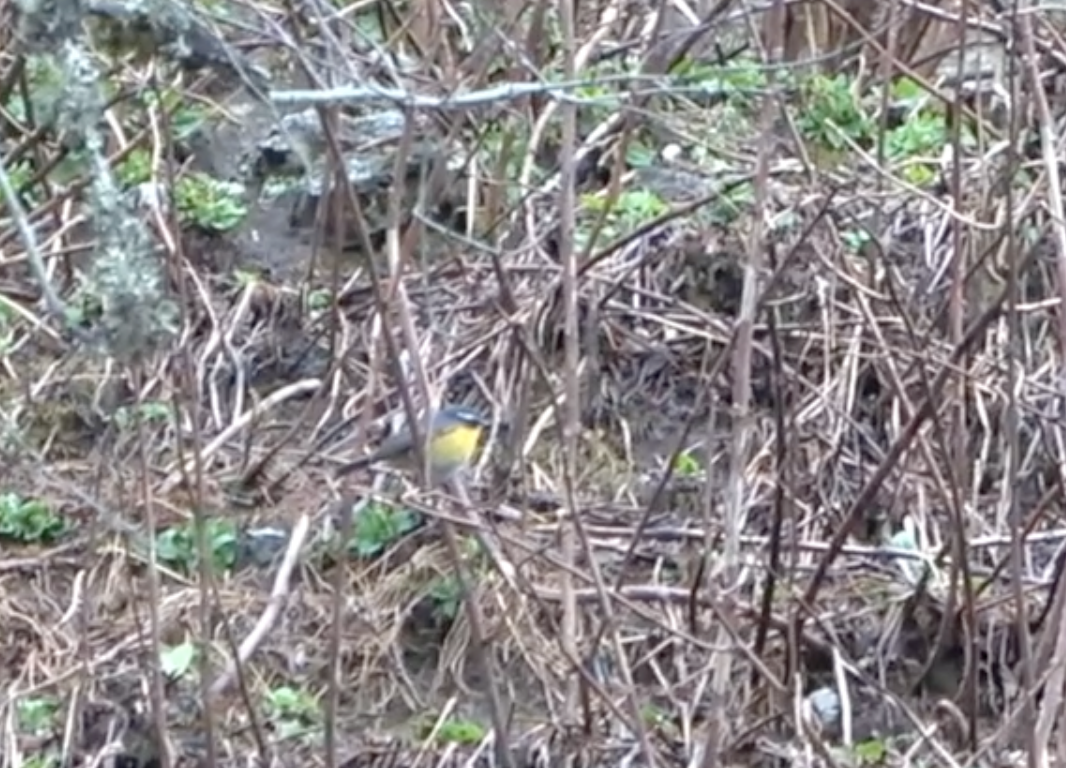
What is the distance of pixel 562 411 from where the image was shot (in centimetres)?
418

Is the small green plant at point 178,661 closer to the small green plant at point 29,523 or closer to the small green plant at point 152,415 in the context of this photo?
the small green plant at point 29,523

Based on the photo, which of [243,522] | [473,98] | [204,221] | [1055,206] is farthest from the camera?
[204,221]

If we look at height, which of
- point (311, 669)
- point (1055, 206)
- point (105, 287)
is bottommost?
point (311, 669)

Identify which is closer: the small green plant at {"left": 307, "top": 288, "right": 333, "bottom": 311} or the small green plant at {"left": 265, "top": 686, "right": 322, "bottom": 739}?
the small green plant at {"left": 265, "top": 686, "right": 322, "bottom": 739}

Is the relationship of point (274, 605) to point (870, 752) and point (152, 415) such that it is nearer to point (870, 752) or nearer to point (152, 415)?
point (152, 415)

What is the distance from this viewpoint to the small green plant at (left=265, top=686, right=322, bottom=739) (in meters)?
4.83

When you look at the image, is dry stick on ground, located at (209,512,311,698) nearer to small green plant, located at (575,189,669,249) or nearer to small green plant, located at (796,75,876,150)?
small green plant, located at (575,189,669,249)

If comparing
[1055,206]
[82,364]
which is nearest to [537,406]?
[82,364]

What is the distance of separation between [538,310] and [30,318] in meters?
1.31

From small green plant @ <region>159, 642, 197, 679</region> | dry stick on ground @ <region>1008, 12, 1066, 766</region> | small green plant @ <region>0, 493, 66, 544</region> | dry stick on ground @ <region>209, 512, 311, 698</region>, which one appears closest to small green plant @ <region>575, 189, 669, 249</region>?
dry stick on ground @ <region>209, 512, 311, 698</region>

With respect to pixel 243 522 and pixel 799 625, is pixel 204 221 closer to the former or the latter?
pixel 243 522

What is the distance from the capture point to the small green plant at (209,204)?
6.48 m

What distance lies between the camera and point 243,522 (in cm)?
546

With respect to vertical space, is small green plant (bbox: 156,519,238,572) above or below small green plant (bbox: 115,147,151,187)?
below
